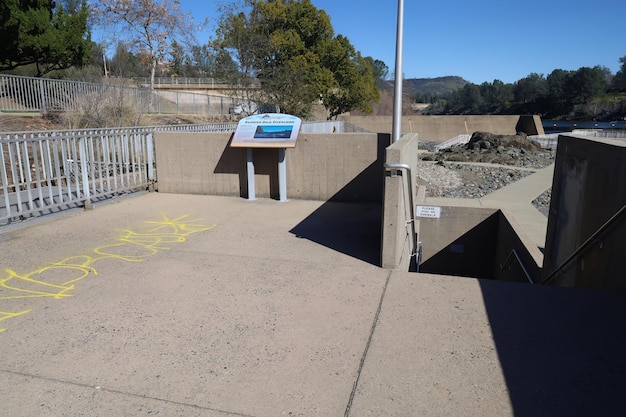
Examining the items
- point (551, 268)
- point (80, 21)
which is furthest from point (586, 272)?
point (80, 21)

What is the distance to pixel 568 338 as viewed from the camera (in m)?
3.59

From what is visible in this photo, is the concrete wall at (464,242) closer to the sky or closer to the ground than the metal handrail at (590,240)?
closer to the ground

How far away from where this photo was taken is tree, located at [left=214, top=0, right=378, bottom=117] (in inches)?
1115

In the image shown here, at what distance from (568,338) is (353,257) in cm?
247

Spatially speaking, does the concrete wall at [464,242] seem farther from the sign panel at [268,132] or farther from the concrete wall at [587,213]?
the sign panel at [268,132]

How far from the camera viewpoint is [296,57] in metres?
36.0

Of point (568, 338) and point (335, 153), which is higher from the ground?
point (335, 153)

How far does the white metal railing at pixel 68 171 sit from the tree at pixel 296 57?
1891 cm

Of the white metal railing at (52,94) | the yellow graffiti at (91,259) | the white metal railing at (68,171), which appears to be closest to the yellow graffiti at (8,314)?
the yellow graffiti at (91,259)

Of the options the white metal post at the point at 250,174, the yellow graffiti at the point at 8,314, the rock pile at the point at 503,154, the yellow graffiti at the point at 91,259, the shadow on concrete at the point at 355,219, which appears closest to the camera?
the yellow graffiti at the point at 8,314

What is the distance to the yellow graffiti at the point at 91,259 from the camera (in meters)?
4.43

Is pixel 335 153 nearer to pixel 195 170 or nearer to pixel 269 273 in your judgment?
pixel 195 170

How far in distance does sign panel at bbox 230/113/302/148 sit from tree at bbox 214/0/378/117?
19.2 m

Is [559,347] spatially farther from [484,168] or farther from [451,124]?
[451,124]
